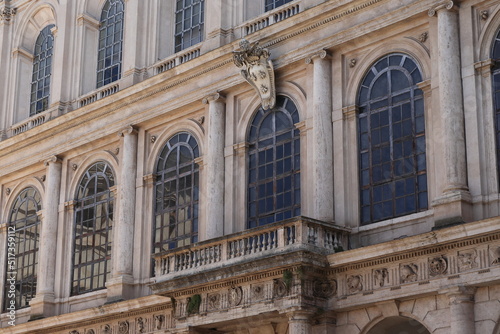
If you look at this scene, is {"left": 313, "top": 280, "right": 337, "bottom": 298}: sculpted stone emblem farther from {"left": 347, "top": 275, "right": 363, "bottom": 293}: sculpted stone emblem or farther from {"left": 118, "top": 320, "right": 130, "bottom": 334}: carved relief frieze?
{"left": 118, "top": 320, "right": 130, "bottom": 334}: carved relief frieze

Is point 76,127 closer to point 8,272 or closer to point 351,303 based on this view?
point 8,272

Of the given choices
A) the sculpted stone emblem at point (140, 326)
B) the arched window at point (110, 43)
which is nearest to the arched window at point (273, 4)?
the arched window at point (110, 43)

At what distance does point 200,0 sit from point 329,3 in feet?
21.7

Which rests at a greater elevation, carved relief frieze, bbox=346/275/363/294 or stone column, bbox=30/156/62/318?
stone column, bbox=30/156/62/318

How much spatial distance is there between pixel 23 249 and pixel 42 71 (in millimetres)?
6898

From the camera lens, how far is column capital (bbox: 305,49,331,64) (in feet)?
85.6

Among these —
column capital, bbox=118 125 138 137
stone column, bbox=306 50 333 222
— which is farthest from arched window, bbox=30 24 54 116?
stone column, bbox=306 50 333 222

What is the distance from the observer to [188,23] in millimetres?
31828

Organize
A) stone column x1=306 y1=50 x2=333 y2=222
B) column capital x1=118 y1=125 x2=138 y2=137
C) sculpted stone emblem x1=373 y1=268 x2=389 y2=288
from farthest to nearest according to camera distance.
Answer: column capital x1=118 y1=125 x2=138 y2=137, stone column x1=306 y1=50 x2=333 y2=222, sculpted stone emblem x1=373 y1=268 x2=389 y2=288

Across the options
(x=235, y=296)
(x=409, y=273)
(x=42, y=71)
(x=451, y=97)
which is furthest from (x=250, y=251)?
(x=42, y=71)

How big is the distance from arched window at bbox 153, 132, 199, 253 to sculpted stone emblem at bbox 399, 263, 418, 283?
7815 millimetres

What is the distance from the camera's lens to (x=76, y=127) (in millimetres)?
33250

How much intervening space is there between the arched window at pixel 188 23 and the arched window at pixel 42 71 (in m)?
6.68

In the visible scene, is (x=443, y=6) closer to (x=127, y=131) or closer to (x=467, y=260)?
(x=467, y=260)
